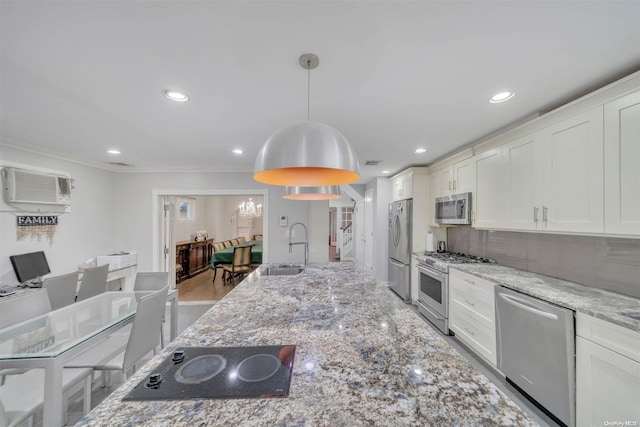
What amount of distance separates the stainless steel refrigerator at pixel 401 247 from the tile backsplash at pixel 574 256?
1.08 metres

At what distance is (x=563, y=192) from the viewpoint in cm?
183

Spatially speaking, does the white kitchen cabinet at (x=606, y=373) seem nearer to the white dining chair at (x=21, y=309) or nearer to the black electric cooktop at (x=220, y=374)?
the black electric cooktop at (x=220, y=374)

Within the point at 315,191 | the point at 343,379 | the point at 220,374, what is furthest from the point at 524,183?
the point at 220,374

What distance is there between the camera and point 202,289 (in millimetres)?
5172

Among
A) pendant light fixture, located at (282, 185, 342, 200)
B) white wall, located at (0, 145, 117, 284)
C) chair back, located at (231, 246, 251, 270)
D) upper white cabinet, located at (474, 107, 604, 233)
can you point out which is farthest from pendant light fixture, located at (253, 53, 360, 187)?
chair back, located at (231, 246, 251, 270)

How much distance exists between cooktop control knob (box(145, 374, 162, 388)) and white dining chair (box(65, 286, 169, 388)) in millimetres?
1098

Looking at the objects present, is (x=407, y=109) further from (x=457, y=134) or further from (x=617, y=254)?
(x=617, y=254)

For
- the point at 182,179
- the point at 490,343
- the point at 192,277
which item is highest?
the point at 182,179

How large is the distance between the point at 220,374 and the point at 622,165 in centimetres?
245

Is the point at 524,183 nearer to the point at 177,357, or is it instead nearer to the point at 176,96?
the point at 177,357

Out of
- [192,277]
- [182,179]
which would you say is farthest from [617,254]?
[192,277]

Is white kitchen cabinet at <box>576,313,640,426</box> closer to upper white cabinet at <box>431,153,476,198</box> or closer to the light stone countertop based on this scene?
the light stone countertop

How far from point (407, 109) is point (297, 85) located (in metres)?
0.94

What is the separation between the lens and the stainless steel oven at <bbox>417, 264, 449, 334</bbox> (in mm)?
2898
